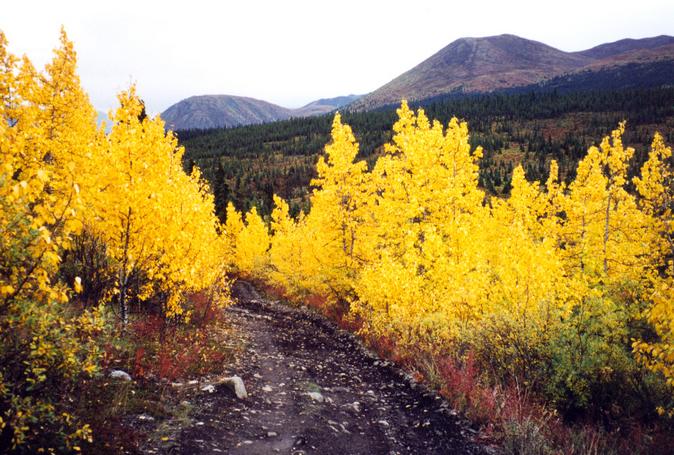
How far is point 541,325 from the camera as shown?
10125mm

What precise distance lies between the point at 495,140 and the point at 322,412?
139102 mm

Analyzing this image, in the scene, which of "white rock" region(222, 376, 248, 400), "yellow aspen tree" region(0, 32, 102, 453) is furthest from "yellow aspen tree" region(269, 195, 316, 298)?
"yellow aspen tree" region(0, 32, 102, 453)

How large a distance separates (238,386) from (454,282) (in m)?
7.38

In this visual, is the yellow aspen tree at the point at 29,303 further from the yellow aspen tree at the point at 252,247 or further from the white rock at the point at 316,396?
the yellow aspen tree at the point at 252,247

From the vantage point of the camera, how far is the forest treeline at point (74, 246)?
4617 millimetres

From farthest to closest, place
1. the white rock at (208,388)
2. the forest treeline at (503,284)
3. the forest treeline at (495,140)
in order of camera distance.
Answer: the forest treeline at (495,140) < the forest treeline at (503,284) < the white rock at (208,388)

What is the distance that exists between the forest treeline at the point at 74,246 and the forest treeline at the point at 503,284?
7.22 meters

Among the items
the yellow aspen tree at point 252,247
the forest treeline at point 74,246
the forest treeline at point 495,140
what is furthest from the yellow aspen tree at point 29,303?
the forest treeline at point 495,140

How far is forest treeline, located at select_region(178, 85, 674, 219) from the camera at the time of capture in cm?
10669

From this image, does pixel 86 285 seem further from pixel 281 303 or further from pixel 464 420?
pixel 281 303

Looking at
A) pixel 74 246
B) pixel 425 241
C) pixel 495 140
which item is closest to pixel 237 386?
pixel 74 246

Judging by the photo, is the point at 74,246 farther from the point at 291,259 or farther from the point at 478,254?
the point at 291,259

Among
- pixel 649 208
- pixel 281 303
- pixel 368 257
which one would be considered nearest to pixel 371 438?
pixel 368 257

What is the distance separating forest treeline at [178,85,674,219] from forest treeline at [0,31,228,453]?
75494 millimetres
